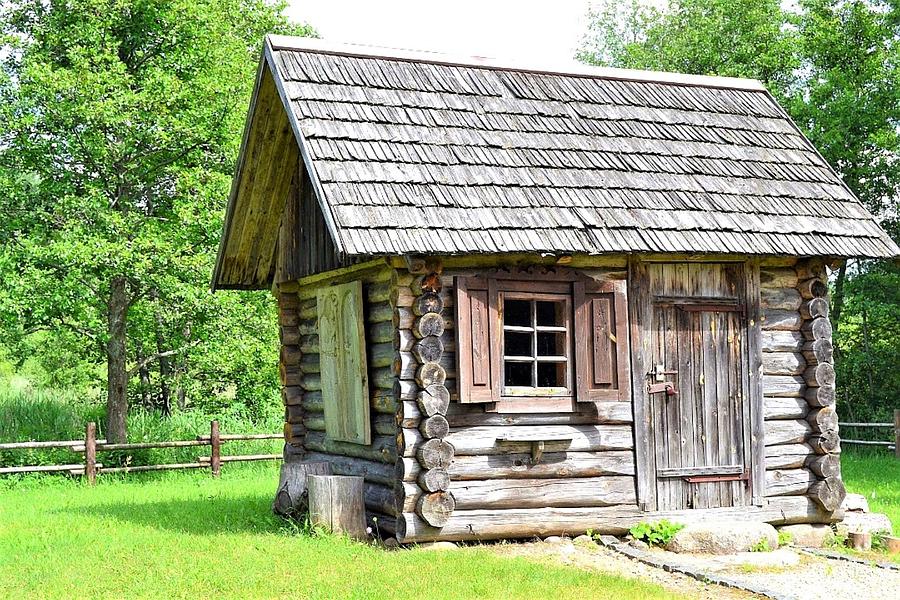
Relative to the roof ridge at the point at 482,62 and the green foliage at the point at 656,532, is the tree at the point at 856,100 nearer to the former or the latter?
the roof ridge at the point at 482,62

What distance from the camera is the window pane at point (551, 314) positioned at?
11.1m

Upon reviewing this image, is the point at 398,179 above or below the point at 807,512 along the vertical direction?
above

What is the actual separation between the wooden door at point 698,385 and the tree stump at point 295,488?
3.56 m

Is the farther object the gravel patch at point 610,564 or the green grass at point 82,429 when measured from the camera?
the green grass at point 82,429

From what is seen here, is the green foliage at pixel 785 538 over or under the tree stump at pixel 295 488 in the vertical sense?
under

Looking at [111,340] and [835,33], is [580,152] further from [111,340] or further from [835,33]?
[835,33]

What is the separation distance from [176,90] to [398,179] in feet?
34.7

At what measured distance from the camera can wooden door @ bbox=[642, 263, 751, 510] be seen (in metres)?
11.5

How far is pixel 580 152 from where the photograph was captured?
39.6ft

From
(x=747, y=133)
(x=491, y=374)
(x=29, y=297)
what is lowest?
(x=491, y=374)

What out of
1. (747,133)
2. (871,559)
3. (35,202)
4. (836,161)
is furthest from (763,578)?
(836,161)

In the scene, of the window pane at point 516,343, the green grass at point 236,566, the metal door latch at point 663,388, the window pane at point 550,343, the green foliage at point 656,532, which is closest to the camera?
the green grass at point 236,566

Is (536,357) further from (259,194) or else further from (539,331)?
(259,194)

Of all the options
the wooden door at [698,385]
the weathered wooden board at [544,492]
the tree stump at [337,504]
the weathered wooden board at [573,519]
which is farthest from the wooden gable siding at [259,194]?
the weathered wooden board at [573,519]
